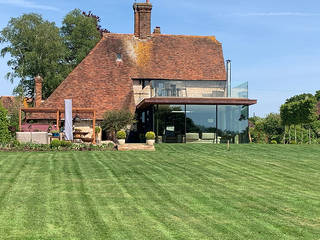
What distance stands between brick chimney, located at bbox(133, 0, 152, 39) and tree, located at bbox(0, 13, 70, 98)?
10412 mm

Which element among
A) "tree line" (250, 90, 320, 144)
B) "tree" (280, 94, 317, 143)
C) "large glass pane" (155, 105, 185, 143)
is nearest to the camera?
"large glass pane" (155, 105, 185, 143)

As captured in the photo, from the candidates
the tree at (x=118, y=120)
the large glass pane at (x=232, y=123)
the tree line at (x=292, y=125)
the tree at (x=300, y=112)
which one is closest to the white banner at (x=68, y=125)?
the tree at (x=118, y=120)

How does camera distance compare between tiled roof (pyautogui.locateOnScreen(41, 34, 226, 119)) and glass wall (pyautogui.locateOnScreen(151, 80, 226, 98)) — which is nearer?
glass wall (pyautogui.locateOnScreen(151, 80, 226, 98))

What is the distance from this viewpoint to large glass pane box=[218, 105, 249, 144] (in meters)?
35.0

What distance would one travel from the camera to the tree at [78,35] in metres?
55.8

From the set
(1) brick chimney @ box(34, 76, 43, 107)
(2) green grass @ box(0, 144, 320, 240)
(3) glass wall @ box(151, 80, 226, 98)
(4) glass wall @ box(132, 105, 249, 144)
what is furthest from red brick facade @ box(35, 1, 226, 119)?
(2) green grass @ box(0, 144, 320, 240)

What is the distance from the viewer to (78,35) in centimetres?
5606

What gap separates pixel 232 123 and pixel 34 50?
2587 centimetres

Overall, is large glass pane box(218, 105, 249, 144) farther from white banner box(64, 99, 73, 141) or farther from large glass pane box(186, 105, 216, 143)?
white banner box(64, 99, 73, 141)

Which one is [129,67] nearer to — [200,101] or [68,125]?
[200,101]

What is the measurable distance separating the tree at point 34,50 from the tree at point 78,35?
3.62 meters

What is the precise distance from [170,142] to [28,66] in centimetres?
2379

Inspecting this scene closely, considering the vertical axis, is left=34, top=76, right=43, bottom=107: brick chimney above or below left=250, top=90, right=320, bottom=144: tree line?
above

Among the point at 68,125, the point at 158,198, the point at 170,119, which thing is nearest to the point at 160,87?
the point at 170,119
